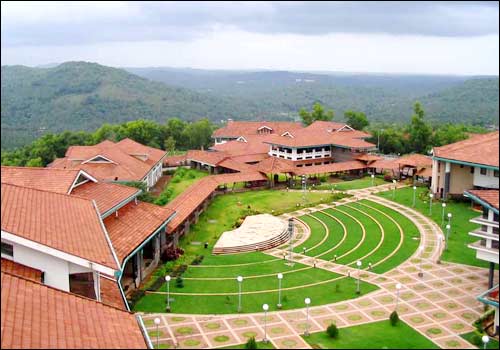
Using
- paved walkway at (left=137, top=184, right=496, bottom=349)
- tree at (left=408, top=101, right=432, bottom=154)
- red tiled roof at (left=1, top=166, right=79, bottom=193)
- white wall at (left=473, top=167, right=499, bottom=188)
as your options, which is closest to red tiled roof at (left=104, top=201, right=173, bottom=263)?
red tiled roof at (left=1, top=166, right=79, bottom=193)

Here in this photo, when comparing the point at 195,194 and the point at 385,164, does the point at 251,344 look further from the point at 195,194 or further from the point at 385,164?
the point at 385,164

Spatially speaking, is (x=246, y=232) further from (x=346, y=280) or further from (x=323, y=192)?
(x=323, y=192)

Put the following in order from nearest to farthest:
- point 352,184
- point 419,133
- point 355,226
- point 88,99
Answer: point 355,226, point 352,184, point 419,133, point 88,99

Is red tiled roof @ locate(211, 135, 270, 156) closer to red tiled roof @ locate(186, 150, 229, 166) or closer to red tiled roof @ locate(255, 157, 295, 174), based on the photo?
red tiled roof @ locate(186, 150, 229, 166)

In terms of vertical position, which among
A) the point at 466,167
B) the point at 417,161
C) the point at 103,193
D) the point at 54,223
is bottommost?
the point at 417,161

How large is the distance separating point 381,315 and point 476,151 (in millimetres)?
20000

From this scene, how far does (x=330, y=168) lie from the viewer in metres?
51.8

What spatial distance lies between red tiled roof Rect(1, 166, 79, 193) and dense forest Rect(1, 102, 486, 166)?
4352 centimetres

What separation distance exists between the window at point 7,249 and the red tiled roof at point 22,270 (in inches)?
8.6

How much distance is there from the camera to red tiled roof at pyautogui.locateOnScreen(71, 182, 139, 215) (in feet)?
84.6

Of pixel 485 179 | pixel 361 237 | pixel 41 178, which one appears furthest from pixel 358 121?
pixel 41 178

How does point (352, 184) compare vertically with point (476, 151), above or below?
below

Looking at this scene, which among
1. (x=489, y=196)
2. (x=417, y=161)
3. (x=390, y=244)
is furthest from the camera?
(x=417, y=161)

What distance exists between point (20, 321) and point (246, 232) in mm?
22280
